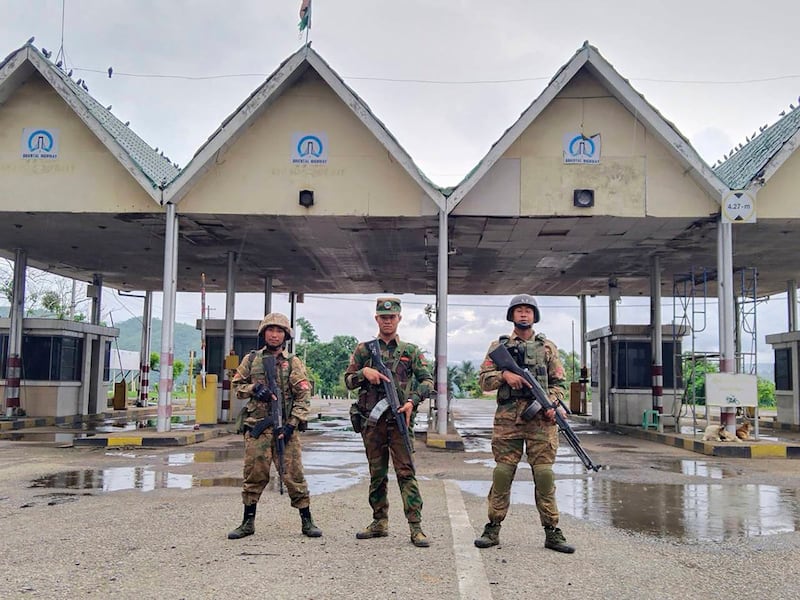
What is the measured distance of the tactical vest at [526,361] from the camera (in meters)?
5.25

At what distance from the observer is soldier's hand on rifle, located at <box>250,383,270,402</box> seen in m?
5.33

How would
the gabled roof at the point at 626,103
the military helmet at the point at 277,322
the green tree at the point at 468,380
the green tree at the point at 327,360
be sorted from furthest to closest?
the green tree at the point at 468,380 < the green tree at the point at 327,360 < the gabled roof at the point at 626,103 < the military helmet at the point at 277,322

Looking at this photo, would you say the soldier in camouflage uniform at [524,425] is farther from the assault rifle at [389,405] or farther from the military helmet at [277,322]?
the military helmet at [277,322]

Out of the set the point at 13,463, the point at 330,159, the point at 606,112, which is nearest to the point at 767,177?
the point at 606,112

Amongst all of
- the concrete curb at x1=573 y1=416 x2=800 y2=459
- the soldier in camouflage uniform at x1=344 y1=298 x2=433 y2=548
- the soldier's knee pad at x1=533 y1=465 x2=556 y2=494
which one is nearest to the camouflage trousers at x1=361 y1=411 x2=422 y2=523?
the soldier in camouflage uniform at x1=344 y1=298 x2=433 y2=548

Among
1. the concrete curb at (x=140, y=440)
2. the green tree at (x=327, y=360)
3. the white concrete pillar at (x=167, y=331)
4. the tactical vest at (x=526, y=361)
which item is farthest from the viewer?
the green tree at (x=327, y=360)

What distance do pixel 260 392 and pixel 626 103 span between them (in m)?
10.2

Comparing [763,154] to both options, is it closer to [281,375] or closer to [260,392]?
[281,375]

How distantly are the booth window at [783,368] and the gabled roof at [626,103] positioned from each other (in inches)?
316

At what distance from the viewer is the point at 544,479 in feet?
16.7

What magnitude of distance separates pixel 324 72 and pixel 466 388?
49228mm

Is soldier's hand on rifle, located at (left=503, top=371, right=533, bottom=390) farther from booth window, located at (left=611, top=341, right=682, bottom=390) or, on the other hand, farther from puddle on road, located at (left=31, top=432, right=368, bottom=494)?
booth window, located at (left=611, top=341, right=682, bottom=390)

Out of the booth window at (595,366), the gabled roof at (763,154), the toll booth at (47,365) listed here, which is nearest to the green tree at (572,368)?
the booth window at (595,366)

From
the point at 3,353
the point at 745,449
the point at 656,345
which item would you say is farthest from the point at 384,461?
the point at 3,353
